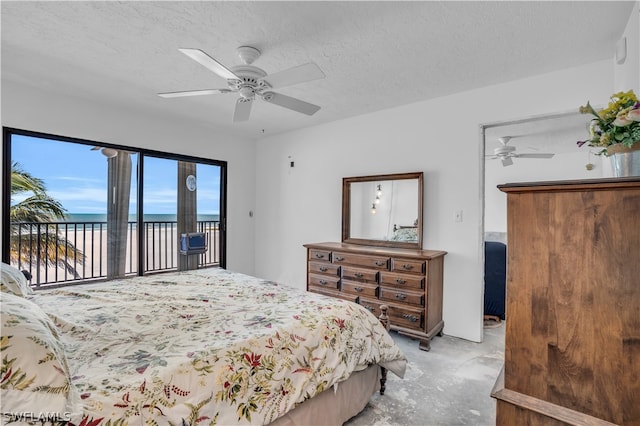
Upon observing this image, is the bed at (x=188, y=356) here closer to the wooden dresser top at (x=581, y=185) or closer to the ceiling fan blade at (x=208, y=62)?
the wooden dresser top at (x=581, y=185)

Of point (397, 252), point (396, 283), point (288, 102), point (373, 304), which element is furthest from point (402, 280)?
point (288, 102)

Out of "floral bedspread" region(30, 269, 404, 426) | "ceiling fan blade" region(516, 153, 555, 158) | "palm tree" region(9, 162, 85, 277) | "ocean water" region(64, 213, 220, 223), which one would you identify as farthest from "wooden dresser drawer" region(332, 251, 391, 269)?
"palm tree" region(9, 162, 85, 277)

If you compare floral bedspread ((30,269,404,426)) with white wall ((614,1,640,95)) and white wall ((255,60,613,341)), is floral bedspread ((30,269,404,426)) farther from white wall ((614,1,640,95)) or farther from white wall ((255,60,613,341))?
white wall ((614,1,640,95))

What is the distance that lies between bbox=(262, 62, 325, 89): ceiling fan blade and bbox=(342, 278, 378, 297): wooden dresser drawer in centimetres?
208

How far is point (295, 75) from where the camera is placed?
2092mm

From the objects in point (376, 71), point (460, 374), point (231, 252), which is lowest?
point (460, 374)

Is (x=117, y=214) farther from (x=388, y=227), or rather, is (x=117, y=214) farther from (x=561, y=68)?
(x=561, y=68)

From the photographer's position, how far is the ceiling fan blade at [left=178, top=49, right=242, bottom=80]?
182cm

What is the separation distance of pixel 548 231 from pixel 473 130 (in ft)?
8.24

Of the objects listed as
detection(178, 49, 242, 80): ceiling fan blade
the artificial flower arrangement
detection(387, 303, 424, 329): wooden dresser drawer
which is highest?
detection(178, 49, 242, 80): ceiling fan blade

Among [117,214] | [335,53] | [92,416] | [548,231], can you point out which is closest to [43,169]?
[117,214]

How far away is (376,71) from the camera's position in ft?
9.00

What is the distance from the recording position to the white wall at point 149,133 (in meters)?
3.17

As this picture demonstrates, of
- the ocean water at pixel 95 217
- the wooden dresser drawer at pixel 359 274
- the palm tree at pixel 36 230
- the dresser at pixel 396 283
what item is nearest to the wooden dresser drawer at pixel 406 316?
the dresser at pixel 396 283
